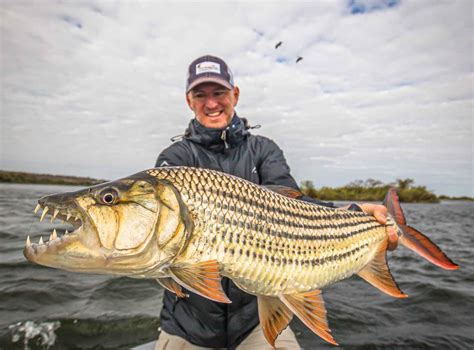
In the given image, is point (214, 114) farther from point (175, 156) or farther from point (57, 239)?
point (57, 239)

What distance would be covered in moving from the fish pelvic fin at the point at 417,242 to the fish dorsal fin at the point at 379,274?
0.38 metres

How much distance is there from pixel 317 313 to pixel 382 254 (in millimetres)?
1316

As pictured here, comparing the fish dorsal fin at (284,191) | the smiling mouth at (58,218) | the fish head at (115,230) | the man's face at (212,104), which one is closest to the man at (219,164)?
the man's face at (212,104)

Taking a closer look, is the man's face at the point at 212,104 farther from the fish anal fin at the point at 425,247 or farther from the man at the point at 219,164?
the fish anal fin at the point at 425,247

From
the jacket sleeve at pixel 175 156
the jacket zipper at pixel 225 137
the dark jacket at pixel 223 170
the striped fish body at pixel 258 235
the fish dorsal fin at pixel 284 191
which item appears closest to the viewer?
the striped fish body at pixel 258 235

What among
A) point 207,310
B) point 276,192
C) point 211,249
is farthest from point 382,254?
point 211,249

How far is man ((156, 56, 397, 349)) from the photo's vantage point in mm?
3230

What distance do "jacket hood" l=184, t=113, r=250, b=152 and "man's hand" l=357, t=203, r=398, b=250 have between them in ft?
5.62

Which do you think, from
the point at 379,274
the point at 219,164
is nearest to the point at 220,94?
the point at 219,164

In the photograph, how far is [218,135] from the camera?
371 cm

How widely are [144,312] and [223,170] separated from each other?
359 centimetres

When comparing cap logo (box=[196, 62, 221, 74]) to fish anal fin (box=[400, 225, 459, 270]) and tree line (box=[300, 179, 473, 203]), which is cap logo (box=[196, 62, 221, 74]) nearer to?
fish anal fin (box=[400, 225, 459, 270])

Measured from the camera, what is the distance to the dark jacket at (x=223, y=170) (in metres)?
3.21

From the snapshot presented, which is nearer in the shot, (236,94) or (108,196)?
(108,196)
